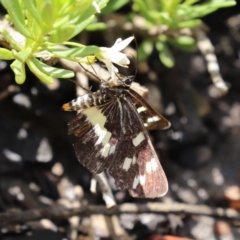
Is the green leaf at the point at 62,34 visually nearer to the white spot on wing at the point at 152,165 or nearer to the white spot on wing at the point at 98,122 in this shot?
the white spot on wing at the point at 98,122

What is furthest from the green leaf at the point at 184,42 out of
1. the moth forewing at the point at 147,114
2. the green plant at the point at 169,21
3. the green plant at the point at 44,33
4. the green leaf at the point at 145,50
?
the green plant at the point at 44,33

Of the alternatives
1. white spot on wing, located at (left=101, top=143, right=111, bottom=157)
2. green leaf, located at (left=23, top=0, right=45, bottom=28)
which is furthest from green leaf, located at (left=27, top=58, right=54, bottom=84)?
white spot on wing, located at (left=101, top=143, right=111, bottom=157)

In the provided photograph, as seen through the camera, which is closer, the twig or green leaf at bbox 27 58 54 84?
green leaf at bbox 27 58 54 84

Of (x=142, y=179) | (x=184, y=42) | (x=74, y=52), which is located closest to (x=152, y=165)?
(x=142, y=179)

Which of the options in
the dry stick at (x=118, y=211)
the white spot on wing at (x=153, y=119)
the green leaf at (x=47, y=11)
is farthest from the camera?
the dry stick at (x=118, y=211)

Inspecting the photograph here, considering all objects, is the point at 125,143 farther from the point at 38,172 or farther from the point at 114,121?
the point at 38,172

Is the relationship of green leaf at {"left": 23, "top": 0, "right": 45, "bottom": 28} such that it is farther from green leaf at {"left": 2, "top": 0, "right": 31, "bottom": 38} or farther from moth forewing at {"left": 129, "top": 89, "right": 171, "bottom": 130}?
moth forewing at {"left": 129, "top": 89, "right": 171, "bottom": 130}

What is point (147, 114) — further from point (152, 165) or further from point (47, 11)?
point (47, 11)
